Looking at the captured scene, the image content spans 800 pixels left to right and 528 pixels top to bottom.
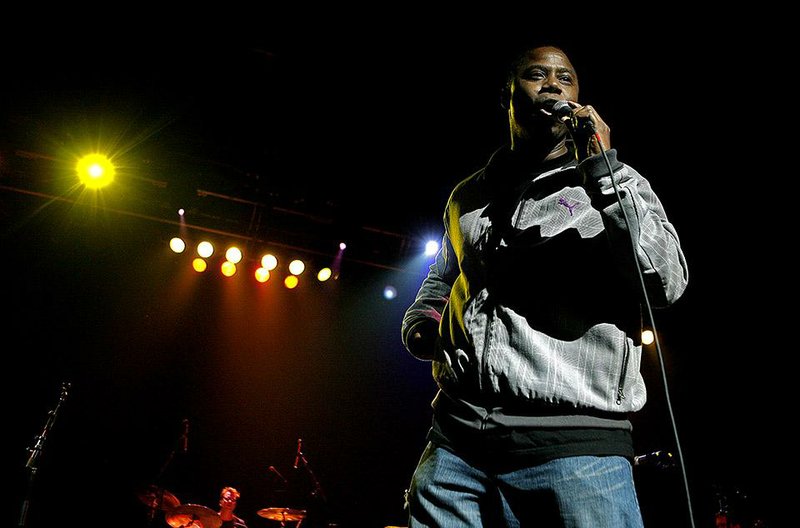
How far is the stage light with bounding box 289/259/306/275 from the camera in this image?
8227 millimetres

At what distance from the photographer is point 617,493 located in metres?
1.07

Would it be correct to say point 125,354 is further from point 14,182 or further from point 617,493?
point 617,493

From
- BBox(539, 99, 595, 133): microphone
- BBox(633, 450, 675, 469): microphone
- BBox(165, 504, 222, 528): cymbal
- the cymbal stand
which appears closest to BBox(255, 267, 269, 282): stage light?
the cymbal stand

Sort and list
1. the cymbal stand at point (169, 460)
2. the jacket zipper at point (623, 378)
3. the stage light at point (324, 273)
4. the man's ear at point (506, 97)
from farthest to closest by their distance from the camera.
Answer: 1. the stage light at point (324, 273)
2. the cymbal stand at point (169, 460)
3. the man's ear at point (506, 97)
4. the jacket zipper at point (623, 378)

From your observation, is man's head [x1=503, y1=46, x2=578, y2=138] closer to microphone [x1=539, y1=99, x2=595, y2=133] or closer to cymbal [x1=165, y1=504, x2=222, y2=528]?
microphone [x1=539, y1=99, x2=595, y2=133]

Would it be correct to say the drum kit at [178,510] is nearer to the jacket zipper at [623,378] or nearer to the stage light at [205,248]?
the stage light at [205,248]

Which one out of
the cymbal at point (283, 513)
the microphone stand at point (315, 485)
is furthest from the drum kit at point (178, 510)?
the microphone stand at point (315, 485)

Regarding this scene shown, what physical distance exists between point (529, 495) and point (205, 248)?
7461mm

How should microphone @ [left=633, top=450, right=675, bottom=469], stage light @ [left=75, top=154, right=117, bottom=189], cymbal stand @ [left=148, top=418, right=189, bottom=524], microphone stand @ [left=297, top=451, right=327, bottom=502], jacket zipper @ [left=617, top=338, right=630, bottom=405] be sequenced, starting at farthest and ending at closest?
microphone stand @ [left=297, top=451, right=327, bottom=502] → stage light @ [left=75, top=154, right=117, bottom=189] → cymbal stand @ [left=148, top=418, right=189, bottom=524] → microphone @ [left=633, top=450, right=675, bottom=469] → jacket zipper @ [left=617, top=338, right=630, bottom=405]

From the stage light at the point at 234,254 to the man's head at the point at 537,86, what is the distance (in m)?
6.60

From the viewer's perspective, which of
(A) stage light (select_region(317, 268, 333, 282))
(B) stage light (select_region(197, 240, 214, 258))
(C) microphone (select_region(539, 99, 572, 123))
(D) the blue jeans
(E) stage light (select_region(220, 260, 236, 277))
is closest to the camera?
(D) the blue jeans

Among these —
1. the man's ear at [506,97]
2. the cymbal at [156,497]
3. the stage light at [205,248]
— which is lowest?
the cymbal at [156,497]

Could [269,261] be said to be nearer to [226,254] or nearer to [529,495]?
[226,254]

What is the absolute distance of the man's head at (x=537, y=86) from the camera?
1.71 m
